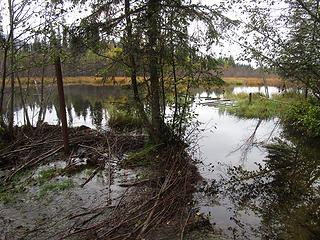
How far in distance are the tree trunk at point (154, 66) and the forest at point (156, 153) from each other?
0.03 m

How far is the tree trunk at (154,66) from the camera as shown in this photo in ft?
19.3

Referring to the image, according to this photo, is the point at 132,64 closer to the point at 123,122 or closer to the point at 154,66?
the point at 154,66

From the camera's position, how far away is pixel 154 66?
21.3ft

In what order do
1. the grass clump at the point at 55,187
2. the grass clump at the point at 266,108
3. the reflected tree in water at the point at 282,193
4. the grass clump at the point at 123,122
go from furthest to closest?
1. the grass clump at the point at 266,108
2. the grass clump at the point at 123,122
3. the grass clump at the point at 55,187
4. the reflected tree in water at the point at 282,193

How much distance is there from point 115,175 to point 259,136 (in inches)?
297

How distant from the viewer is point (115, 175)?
6.02 m

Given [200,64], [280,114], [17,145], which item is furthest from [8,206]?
[280,114]

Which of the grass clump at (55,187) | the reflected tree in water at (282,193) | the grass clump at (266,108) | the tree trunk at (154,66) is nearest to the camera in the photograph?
the reflected tree in water at (282,193)

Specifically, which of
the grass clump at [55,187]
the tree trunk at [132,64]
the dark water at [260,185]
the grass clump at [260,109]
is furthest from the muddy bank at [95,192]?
the grass clump at [260,109]

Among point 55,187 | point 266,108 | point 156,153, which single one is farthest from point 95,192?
point 266,108

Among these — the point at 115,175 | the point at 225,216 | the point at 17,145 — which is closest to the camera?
the point at 225,216

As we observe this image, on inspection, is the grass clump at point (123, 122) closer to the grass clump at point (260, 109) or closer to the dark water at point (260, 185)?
the dark water at point (260, 185)

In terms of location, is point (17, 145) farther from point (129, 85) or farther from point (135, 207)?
Answer: point (135, 207)

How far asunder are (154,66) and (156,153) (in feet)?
8.81
